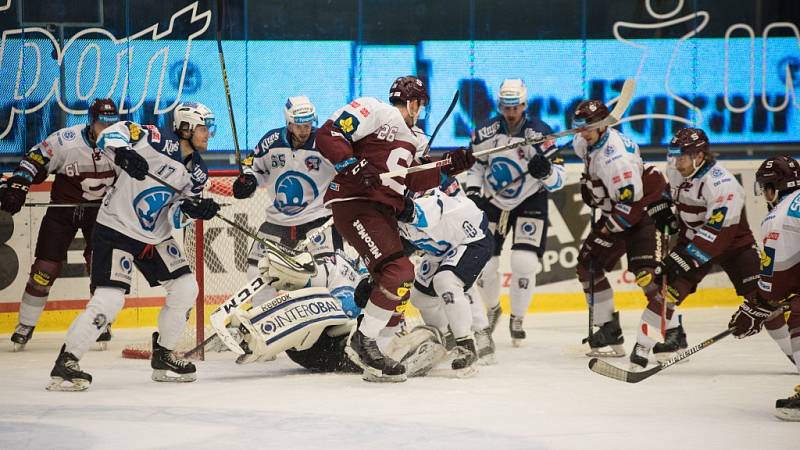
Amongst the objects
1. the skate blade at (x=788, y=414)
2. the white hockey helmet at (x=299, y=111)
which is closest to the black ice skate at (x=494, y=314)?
the white hockey helmet at (x=299, y=111)

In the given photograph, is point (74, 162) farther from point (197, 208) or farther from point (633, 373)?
point (633, 373)

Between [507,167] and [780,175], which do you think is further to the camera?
[507,167]

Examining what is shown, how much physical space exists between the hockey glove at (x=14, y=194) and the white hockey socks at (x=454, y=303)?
2404mm

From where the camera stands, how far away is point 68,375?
544 cm

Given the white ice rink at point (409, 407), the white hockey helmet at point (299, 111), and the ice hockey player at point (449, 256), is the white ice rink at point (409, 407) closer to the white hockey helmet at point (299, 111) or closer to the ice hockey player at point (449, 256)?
the ice hockey player at point (449, 256)

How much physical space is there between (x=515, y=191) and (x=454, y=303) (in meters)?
1.56

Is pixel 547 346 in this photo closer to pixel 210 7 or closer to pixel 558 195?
pixel 558 195

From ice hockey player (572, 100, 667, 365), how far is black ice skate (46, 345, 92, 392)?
2.67 meters

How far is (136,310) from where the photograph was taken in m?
7.91

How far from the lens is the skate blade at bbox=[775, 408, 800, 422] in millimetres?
4703

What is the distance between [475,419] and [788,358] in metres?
2.35

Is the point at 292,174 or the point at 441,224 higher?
the point at 292,174

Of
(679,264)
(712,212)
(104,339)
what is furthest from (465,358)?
(104,339)

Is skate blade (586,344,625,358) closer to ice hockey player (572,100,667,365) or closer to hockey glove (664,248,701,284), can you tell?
ice hockey player (572,100,667,365)
